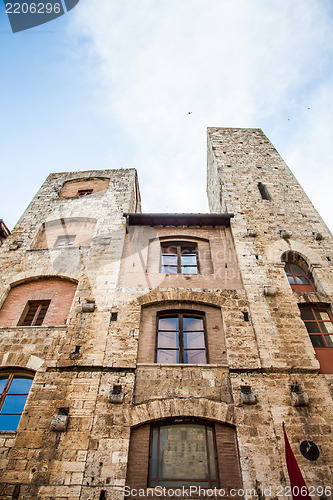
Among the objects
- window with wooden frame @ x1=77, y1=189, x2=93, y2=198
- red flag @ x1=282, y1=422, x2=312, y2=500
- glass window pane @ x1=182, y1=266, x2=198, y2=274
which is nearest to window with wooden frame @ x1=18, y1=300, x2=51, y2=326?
glass window pane @ x1=182, y1=266, x2=198, y2=274

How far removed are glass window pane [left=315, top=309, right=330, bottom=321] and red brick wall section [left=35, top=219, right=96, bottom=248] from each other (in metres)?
7.80

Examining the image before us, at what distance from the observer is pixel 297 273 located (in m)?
10.0

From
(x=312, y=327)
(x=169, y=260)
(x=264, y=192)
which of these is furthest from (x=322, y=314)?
(x=264, y=192)

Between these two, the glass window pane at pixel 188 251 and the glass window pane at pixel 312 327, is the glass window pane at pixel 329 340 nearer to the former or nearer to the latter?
the glass window pane at pixel 312 327

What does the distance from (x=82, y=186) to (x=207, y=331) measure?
9.72 m

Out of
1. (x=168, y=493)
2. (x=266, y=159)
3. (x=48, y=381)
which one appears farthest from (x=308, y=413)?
(x=266, y=159)

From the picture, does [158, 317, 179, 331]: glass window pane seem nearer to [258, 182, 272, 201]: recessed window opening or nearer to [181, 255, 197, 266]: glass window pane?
[181, 255, 197, 266]: glass window pane

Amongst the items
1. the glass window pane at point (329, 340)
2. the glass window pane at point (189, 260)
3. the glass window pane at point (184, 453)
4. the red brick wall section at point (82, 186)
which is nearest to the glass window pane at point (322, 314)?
the glass window pane at point (329, 340)

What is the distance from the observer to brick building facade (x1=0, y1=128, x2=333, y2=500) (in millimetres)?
5945

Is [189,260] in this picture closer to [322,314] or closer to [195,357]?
[195,357]

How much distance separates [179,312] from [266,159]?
10.4 meters

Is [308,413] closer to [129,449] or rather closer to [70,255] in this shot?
[129,449]

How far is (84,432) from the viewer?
20.6 feet

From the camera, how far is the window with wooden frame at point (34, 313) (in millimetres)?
8711
